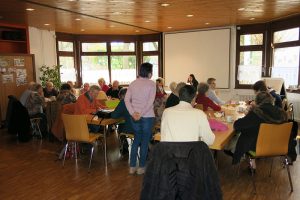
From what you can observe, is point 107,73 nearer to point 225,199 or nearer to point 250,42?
point 250,42

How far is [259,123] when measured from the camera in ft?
10.3

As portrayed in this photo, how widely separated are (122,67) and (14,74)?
13.4 feet

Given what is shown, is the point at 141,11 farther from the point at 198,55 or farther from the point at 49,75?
the point at 49,75

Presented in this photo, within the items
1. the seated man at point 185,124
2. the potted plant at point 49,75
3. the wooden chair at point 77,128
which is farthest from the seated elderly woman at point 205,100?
the potted plant at point 49,75

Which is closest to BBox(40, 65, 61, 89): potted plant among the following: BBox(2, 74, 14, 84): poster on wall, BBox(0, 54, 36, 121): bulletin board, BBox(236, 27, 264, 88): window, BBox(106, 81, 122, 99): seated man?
BBox(0, 54, 36, 121): bulletin board

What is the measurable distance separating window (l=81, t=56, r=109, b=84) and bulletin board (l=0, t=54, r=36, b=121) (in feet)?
8.12

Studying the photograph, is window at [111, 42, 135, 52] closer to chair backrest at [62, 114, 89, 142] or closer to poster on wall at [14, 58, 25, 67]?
poster on wall at [14, 58, 25, 67]

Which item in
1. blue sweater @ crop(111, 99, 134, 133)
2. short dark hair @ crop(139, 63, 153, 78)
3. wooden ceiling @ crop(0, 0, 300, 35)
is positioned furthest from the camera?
wooden ceiling @ crop(0, 0, 300, 35)

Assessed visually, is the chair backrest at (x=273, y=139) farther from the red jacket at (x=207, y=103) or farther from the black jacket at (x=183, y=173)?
the red jacket at (x=207, y=103)

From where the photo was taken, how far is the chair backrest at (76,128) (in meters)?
3.80

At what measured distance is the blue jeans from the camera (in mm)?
3787

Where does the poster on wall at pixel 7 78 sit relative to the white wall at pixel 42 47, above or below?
below

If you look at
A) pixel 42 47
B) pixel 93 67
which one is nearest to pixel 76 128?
pixel 42 47

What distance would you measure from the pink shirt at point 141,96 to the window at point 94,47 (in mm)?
6903
